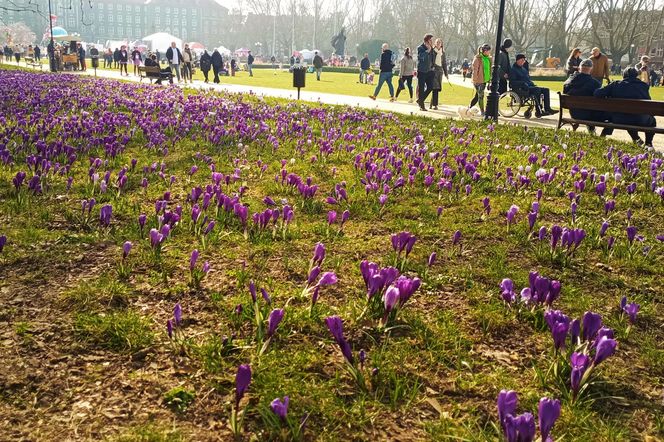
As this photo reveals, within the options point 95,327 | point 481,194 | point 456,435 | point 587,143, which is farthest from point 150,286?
point 587,143

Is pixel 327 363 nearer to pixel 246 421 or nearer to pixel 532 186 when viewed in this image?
pixel 246 421

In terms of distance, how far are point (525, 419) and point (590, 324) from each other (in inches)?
36.6

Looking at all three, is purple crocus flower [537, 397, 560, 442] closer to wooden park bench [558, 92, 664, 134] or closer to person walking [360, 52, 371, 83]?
wooden park bench [558, 92, 664, 134]

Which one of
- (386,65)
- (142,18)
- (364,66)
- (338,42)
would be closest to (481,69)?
(386,65)

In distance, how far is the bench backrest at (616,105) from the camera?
9.33m

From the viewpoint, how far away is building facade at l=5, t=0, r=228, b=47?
6507 inches

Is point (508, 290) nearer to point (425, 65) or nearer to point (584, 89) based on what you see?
point (584, 89)

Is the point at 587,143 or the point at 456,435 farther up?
the point at 587,143

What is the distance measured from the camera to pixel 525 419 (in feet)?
5.56

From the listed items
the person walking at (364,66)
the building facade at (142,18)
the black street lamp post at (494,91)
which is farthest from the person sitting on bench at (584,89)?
the building facade at (142,18)

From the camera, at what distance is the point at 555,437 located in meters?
2.17

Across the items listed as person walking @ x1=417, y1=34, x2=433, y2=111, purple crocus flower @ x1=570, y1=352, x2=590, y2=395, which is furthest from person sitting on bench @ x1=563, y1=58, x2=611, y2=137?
purple crocus flower @ x1=570, y1=352, x2=590, y2=395

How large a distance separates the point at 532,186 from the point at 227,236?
3.88m

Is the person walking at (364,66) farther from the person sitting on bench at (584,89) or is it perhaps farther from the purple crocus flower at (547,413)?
the purple crocus flower at (547,413)
